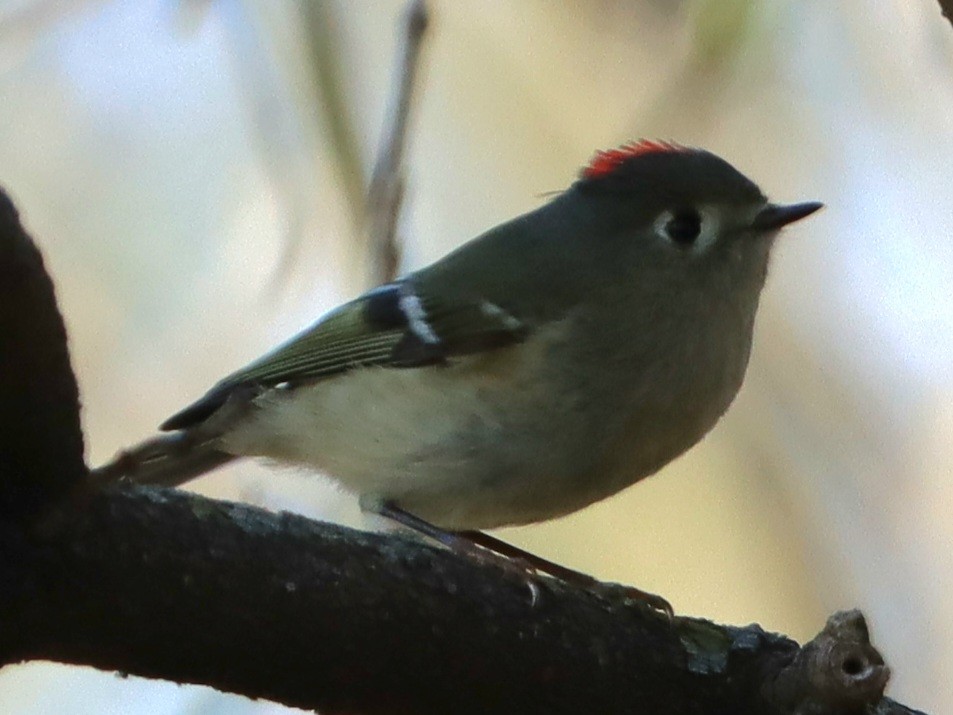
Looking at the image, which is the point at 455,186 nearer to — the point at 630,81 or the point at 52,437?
the point at 630,81

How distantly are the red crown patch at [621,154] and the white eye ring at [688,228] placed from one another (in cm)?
9

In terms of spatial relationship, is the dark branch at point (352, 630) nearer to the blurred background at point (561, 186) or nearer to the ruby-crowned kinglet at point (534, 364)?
the ruby-crowned kinglet at point (534, 364)

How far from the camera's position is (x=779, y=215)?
56.2 inches

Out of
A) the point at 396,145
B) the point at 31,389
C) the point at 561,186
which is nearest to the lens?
the point at 31,389

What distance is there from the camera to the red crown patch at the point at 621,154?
60.5 inches

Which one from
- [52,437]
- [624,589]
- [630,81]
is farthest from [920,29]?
[52,437]

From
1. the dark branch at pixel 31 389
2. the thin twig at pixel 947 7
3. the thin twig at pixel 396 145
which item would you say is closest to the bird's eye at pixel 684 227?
the thin twig at pixel 396 145

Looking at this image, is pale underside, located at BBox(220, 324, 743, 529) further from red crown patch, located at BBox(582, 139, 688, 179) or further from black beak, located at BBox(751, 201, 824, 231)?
red crown patch, located at BBox(582, 139, 688, 179)

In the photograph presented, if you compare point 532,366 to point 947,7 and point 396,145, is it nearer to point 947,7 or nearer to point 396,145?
point 396,145

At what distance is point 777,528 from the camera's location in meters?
2.03

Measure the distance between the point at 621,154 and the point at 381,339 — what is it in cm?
41

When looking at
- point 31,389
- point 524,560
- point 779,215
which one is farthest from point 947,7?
point 31,389

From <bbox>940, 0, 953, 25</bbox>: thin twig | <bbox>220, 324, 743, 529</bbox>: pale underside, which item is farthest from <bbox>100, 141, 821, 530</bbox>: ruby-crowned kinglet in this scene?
<bbox>940, 0, 953, 25</bbox>: thin twig

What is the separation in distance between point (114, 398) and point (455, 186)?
785 mm
